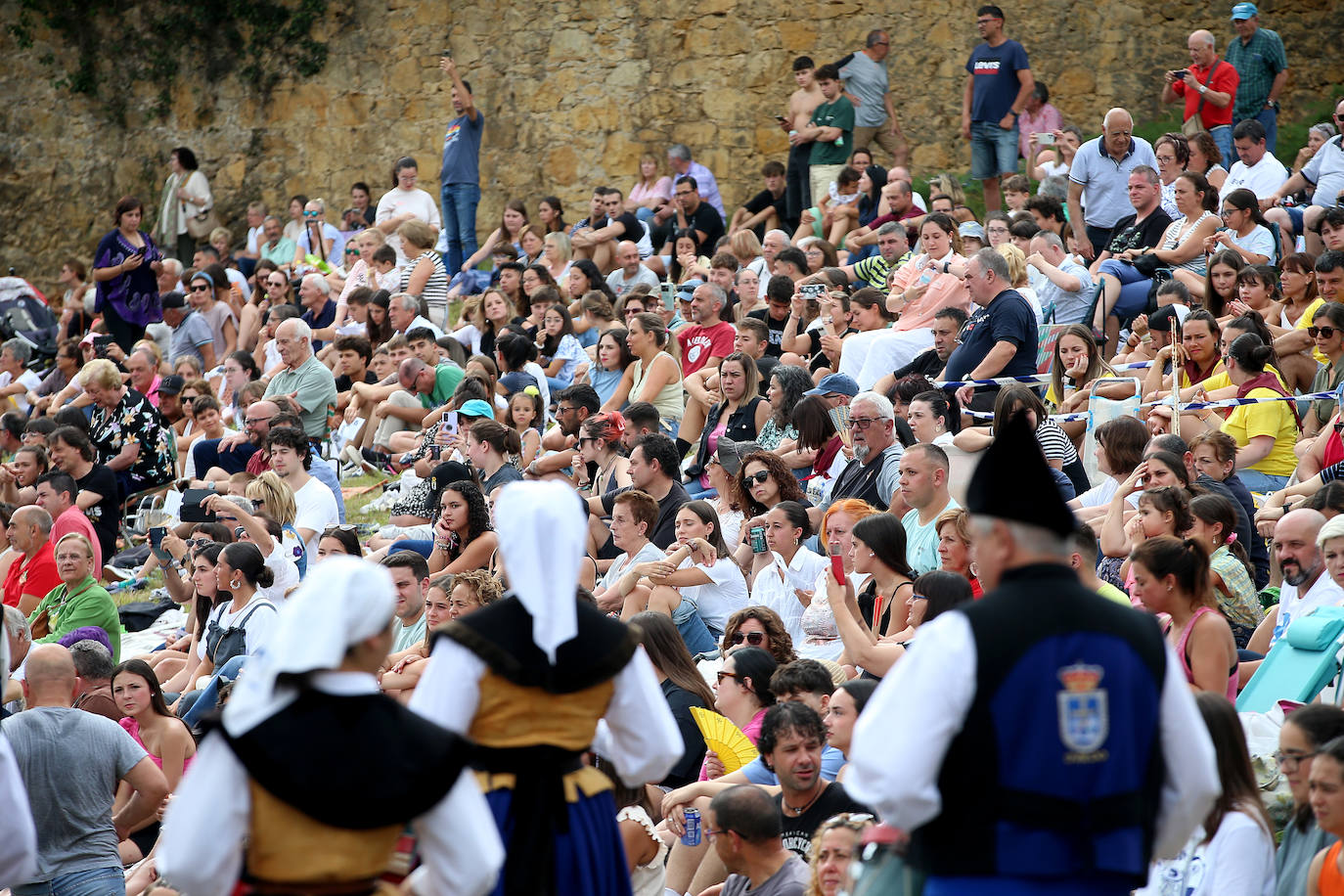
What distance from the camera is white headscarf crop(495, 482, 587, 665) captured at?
11.1 feet

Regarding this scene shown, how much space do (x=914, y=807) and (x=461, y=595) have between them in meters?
3.96

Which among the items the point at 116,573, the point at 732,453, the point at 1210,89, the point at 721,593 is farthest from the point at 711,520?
the point at 1210,89

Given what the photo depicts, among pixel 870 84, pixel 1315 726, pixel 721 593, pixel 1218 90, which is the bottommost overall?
pixel 721 593

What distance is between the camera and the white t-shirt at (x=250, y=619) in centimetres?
750

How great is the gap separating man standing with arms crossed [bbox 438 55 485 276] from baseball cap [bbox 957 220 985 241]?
6393 mm

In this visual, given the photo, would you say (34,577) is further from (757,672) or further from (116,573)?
(757,672)

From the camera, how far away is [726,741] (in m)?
5.36

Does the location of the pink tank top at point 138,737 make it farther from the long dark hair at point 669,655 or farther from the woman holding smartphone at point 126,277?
the woman holding smartphone at point 126,277

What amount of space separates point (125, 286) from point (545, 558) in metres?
14.0

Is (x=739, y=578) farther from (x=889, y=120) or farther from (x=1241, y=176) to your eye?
(x=889, y=120)

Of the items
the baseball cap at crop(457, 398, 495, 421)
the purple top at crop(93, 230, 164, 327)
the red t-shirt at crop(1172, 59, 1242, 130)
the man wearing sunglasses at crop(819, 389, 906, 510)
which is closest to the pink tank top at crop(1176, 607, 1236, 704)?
the man wearing sunglasses at crop(819, 389, 906, 510)

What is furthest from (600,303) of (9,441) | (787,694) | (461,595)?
(787,694)

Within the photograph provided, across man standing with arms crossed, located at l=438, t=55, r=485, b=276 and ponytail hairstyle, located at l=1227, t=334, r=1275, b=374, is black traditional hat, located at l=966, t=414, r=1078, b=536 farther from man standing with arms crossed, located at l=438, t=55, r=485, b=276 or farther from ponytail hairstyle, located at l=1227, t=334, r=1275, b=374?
man standing with arms crossed, located at l=438, t=55, r=485, b=276

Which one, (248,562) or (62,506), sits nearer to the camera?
(248,562)
